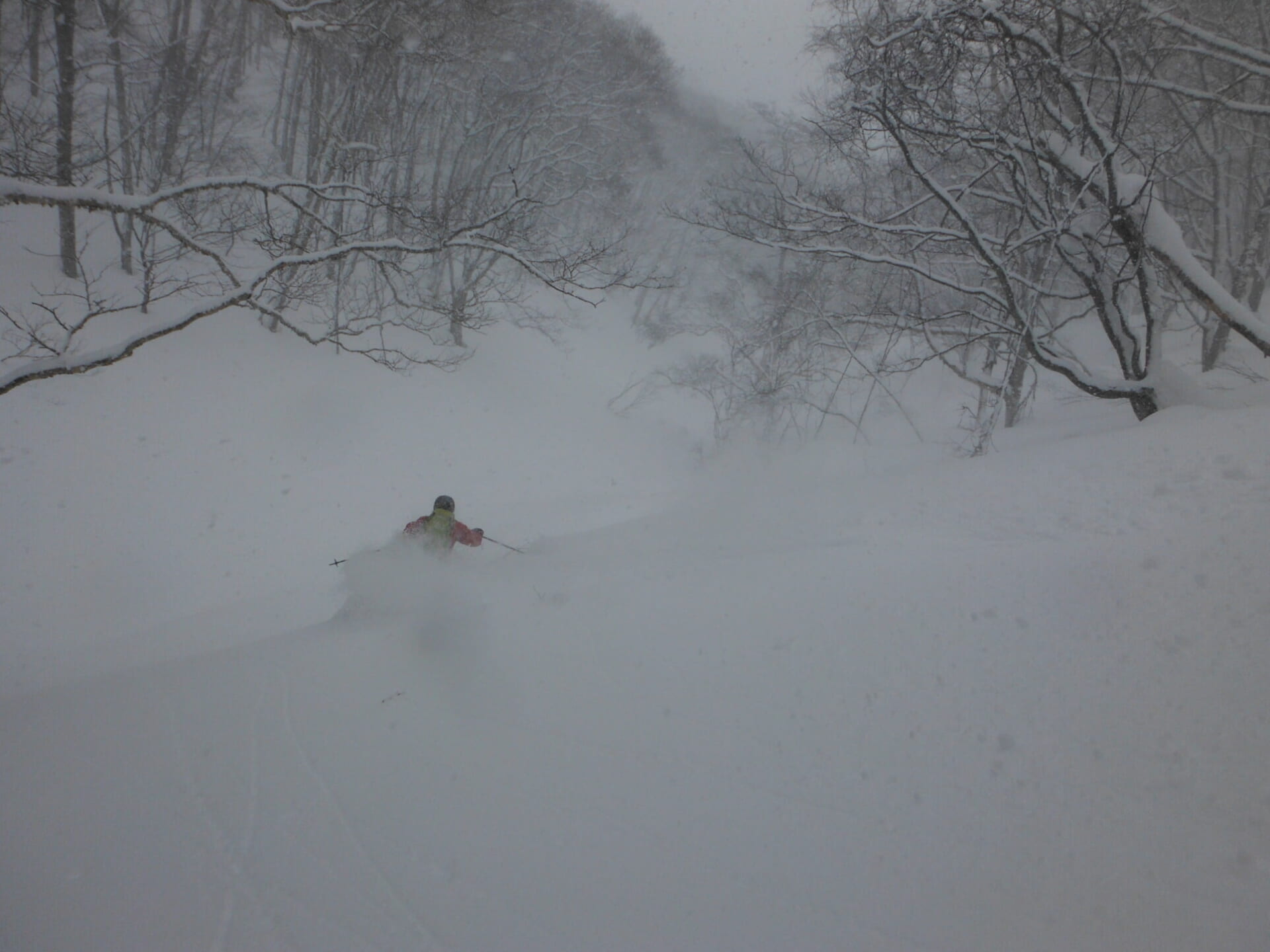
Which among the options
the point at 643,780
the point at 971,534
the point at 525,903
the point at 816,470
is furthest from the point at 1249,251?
the point at 525,903

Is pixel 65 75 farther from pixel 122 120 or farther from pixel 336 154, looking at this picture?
pixel 336 154

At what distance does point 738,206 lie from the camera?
7547 millimetres

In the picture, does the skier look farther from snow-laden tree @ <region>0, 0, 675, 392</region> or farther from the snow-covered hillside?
snow-laden tree @ <region>0, 0, 675, 392</region>

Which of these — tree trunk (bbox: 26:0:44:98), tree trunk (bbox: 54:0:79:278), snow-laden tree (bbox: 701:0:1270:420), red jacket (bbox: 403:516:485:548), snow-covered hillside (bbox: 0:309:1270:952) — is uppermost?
tree trunk (bbox: 26:0:44:98)

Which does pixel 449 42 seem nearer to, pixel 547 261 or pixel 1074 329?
pixel 547 261

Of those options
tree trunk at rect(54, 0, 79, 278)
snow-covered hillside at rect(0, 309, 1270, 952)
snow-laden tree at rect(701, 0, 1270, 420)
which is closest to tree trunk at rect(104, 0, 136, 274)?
tree trunk at rect(54, 0, 79, 278)

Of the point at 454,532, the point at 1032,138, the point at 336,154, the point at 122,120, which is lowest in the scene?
the point at 454,532

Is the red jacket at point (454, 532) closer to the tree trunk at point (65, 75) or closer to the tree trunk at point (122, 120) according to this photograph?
the tree trunk at point (65, 75)

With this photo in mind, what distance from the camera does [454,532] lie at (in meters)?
6.86

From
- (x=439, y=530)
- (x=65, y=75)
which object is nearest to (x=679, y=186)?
(x=65, y=75)

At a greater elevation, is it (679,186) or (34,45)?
(679,186)

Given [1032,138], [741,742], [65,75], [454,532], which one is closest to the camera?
[741,742]

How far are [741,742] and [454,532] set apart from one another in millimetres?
4472

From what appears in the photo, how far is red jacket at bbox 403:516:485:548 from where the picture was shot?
6695mm
